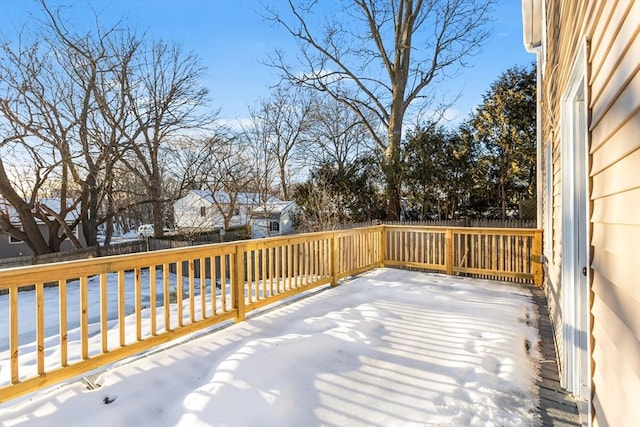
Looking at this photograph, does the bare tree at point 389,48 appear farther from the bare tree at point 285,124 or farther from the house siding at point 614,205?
the house siding at point 614,205

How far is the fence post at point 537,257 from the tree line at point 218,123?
381 cm

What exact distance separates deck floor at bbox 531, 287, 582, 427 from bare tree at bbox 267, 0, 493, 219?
7.43 metres

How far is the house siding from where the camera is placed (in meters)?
0.96

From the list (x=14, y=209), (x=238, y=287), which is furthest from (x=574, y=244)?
(x=14, y=209)

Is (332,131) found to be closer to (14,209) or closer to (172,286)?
(172,286)

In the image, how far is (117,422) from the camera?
207 cm

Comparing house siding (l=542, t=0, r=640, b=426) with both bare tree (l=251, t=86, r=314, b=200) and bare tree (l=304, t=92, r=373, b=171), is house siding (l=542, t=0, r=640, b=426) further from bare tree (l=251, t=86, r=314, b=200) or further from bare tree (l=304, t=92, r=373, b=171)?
bare tree (l=251, t=86, r=314, b=200)

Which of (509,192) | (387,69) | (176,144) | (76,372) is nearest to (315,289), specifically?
(76,372)

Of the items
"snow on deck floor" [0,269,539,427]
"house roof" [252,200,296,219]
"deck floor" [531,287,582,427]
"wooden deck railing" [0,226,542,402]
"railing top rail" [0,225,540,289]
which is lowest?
"deck floor" [531,287,582,427]

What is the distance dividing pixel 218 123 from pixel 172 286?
252 inches

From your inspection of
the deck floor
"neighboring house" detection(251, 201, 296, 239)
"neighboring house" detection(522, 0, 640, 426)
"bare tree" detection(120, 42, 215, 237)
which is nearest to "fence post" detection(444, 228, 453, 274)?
the deck floor

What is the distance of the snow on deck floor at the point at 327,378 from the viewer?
2.14 metres

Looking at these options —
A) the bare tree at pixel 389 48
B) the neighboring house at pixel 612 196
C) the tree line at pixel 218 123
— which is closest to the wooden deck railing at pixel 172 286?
the neighboring house at pixel 612 196

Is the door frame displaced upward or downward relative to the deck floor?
upward
